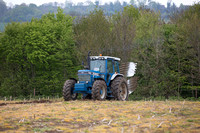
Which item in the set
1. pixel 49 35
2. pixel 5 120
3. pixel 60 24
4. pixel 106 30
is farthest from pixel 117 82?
pixel 60 24

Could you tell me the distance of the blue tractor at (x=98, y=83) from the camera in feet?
49.9

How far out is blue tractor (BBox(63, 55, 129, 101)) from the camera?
15.2m

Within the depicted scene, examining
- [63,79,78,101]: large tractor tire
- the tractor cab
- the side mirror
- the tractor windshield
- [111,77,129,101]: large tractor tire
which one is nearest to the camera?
the tractor cab

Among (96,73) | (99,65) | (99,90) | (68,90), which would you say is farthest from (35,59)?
(99,90)

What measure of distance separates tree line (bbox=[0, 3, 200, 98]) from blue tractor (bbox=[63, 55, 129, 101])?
12.1m

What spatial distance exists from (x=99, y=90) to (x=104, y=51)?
15.7 metres

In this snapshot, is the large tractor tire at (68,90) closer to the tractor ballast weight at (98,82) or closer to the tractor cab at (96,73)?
the tractor ballast weight at (98,82)

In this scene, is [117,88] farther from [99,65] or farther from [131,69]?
[131,69]

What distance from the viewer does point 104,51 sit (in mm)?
30203

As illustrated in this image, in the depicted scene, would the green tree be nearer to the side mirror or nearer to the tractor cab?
the side mirror

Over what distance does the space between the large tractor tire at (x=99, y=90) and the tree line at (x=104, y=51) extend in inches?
533

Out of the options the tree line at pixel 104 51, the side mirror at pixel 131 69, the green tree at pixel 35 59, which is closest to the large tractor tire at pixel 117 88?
the tree line at pixel 104 51

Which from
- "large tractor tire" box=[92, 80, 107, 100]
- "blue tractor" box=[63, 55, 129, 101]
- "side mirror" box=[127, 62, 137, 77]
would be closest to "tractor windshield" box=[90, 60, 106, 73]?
"blue tractor" box=[63, 55, 129, 101]

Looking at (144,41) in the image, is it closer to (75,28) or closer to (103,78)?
(75,28)
